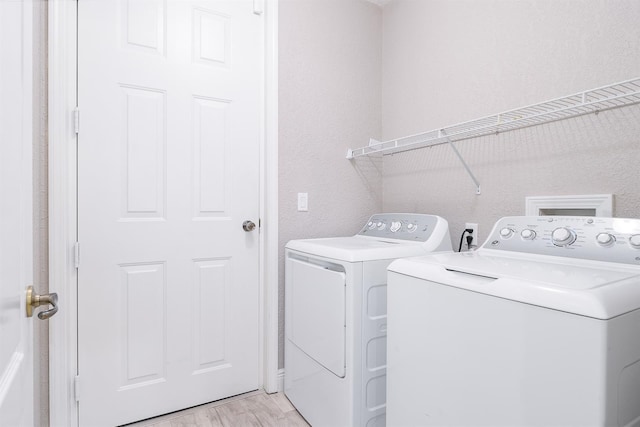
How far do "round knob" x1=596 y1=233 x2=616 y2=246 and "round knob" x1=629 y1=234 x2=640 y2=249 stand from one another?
0.13 feet

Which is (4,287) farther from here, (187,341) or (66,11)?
(66,11)

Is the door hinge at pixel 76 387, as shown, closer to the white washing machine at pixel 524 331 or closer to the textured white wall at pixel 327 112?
the textured white wall at pixel 327 112

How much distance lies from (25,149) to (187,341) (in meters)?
1.39

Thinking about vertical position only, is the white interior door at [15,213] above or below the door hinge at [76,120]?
below

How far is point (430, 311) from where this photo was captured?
1.05m

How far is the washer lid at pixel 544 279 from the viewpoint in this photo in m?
0.74

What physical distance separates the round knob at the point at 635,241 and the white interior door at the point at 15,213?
1.45 m

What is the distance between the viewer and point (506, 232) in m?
1.35

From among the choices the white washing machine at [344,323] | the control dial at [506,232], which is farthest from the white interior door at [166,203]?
the control dial at [506,232]

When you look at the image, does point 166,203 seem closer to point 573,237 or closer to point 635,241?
point 573,237

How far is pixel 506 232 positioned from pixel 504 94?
2.21ft

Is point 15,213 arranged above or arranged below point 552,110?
below

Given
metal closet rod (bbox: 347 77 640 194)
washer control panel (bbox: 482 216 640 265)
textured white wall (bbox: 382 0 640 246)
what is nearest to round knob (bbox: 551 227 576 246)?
washer control panel (bbox: 482 216 640 265)

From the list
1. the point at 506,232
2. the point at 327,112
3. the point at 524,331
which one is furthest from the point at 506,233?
the point at 327,112
